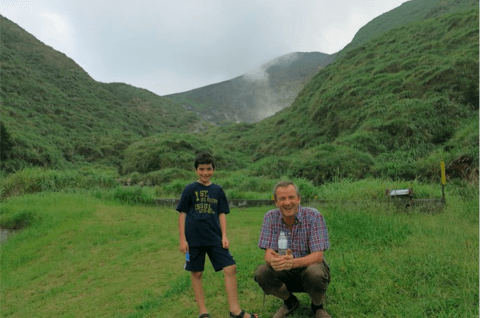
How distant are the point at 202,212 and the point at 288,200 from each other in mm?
964

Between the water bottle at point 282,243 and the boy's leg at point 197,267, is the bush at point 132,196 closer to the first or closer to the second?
the boy's leg at point 197,267

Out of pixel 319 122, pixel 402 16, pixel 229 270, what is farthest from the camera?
pixel 402 16

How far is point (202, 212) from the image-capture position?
3457 millimetres

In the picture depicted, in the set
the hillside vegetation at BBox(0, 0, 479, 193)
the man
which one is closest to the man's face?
the man

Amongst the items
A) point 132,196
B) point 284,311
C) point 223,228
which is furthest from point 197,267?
point 132,196

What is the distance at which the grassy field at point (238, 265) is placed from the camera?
3443 mm

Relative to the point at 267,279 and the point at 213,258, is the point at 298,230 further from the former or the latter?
the point at 213,258

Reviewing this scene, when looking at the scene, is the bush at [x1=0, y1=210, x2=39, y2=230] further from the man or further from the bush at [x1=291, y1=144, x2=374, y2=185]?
the bush at [x1=291, y1=144, x2=374, y2=185]

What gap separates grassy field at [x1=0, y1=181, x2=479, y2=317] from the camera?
136 inches

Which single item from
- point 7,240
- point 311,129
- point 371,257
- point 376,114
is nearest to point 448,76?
point 376,114

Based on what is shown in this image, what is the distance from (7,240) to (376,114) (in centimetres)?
2179

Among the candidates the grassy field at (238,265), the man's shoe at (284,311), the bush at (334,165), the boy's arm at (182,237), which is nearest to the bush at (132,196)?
the grassy field at (238,265)

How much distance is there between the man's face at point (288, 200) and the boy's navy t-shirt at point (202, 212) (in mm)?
761

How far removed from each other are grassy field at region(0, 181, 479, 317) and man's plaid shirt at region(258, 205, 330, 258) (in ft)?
2.52
